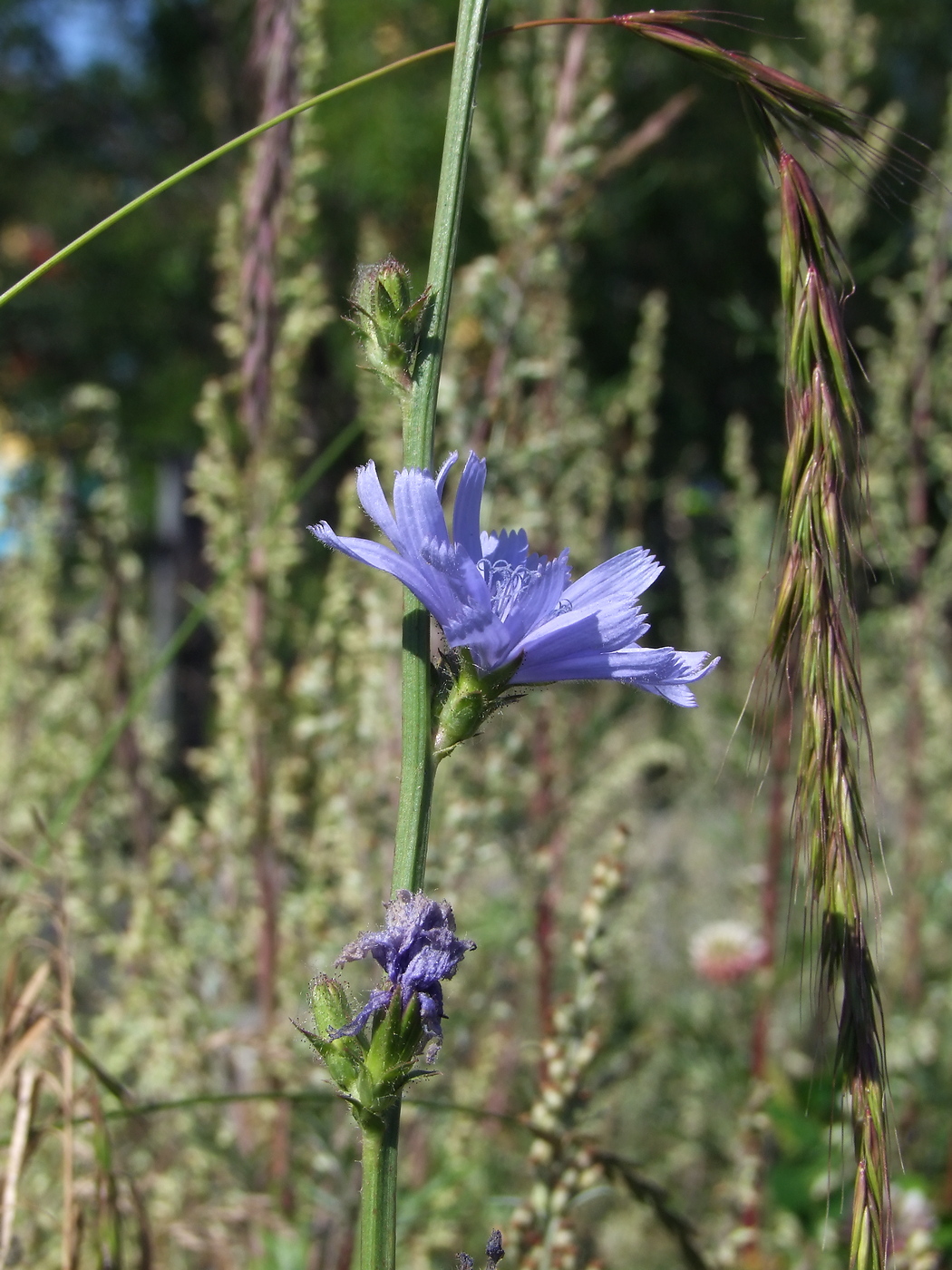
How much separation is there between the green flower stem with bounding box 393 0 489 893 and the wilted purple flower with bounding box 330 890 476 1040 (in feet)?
0.05

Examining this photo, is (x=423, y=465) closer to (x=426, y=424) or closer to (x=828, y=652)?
(x=426, y=424)

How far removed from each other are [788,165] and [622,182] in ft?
23.3

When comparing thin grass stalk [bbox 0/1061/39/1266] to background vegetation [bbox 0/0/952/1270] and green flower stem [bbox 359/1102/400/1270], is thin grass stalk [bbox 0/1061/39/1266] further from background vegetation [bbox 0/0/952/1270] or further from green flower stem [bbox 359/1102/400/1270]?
green flower stem [bbox 359/1102/400/1270]

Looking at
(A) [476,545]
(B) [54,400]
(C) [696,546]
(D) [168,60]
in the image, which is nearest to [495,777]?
(A) [476,545]

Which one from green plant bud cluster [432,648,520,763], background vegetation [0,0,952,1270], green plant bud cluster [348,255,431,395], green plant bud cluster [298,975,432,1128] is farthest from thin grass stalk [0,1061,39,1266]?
green plant bud cluster [348,255,431,395]

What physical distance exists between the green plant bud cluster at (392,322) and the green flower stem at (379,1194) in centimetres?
40

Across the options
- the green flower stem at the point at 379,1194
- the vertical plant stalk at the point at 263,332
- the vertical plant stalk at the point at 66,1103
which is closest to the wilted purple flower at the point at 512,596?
the green flower stem at the point at 379,1194

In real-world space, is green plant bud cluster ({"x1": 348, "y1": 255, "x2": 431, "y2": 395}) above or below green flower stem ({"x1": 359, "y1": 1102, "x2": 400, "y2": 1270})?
above

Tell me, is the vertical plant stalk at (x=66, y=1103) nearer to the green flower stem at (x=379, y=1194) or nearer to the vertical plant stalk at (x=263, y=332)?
the green flower stem at (x=379, y=1194)

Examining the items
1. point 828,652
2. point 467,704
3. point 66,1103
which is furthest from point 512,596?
point 66,1103

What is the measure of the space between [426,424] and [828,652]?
0.26 metres

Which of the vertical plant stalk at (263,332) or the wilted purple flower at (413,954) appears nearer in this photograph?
the wilted purple flower at (413,954)

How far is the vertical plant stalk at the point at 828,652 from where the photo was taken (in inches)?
25.7

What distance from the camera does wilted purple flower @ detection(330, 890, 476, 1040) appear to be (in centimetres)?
64
